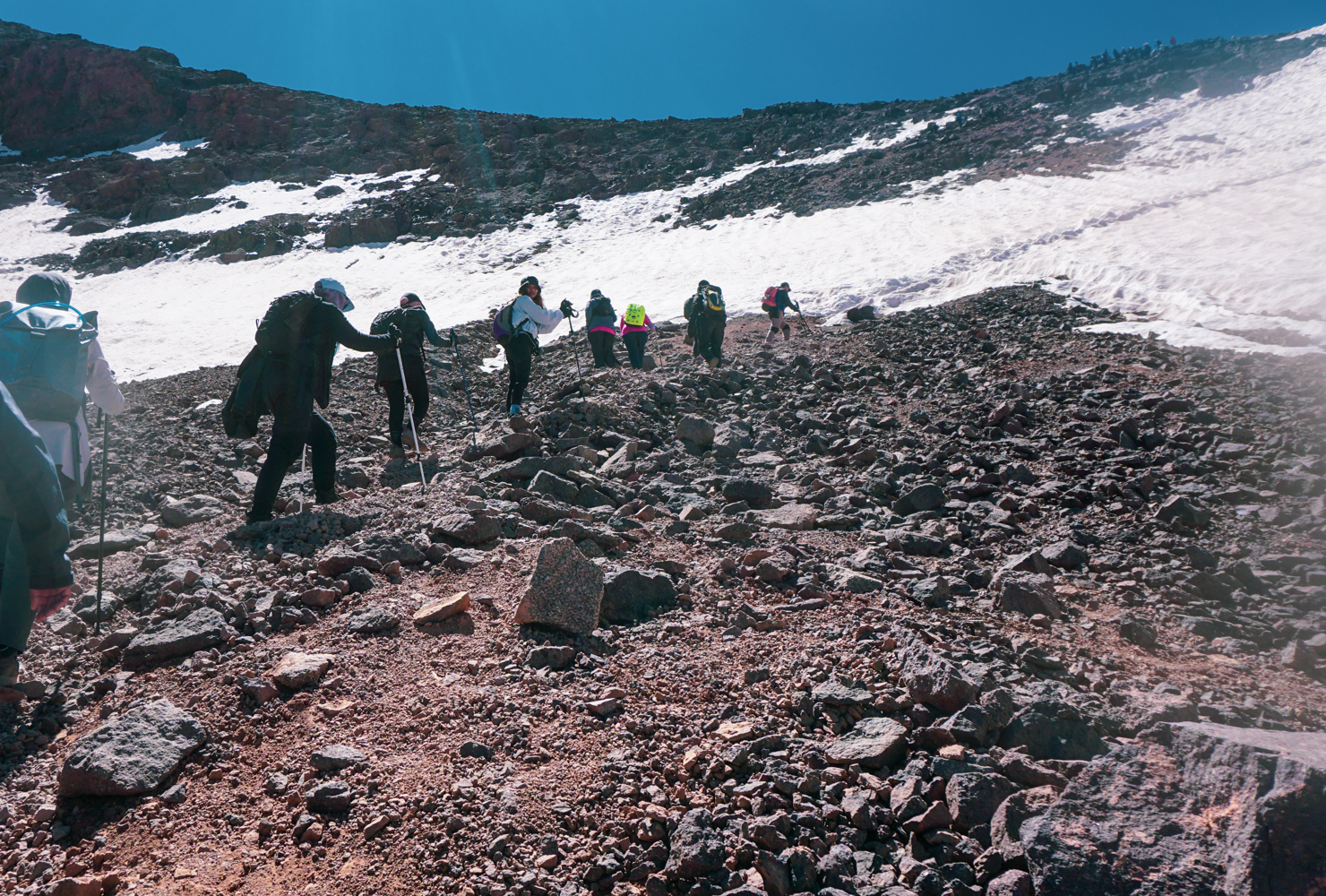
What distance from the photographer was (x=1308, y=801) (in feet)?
6.51

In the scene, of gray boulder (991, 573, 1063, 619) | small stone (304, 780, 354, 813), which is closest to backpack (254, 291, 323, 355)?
small stone (304, 780, 354, 813)

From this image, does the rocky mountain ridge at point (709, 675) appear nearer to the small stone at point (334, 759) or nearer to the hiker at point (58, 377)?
the small stone at point (334, 759)

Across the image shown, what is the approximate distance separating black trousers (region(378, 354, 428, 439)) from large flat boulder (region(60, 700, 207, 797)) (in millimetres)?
6014

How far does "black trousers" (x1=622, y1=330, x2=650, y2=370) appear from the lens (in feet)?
46.5

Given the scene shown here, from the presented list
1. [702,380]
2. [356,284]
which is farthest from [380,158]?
[702,380]

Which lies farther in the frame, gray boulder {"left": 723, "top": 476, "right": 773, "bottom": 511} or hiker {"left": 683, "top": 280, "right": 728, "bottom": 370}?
hiker {"left": 683, "top": 280, "right": 728, "bottom": 370}

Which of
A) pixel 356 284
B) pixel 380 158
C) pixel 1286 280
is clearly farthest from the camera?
pixel 380 158

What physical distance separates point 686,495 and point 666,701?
10.9 ft

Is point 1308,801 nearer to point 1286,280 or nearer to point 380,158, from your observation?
point 1286,280

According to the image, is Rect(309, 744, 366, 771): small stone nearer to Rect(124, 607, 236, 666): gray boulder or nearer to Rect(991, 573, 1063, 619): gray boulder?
Rect(124, 607, 236, 666): gray boulder

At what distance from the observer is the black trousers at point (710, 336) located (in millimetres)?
13625

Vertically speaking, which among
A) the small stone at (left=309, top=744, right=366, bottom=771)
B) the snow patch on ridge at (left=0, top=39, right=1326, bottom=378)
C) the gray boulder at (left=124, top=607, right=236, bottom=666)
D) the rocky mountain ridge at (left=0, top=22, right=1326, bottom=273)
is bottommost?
the small stone at (left=309, top=744, right=366, bottom=771)

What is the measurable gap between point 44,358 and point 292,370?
2.04 metres

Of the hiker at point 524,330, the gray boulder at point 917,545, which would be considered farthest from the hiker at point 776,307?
the gray boulder at point 917,545
